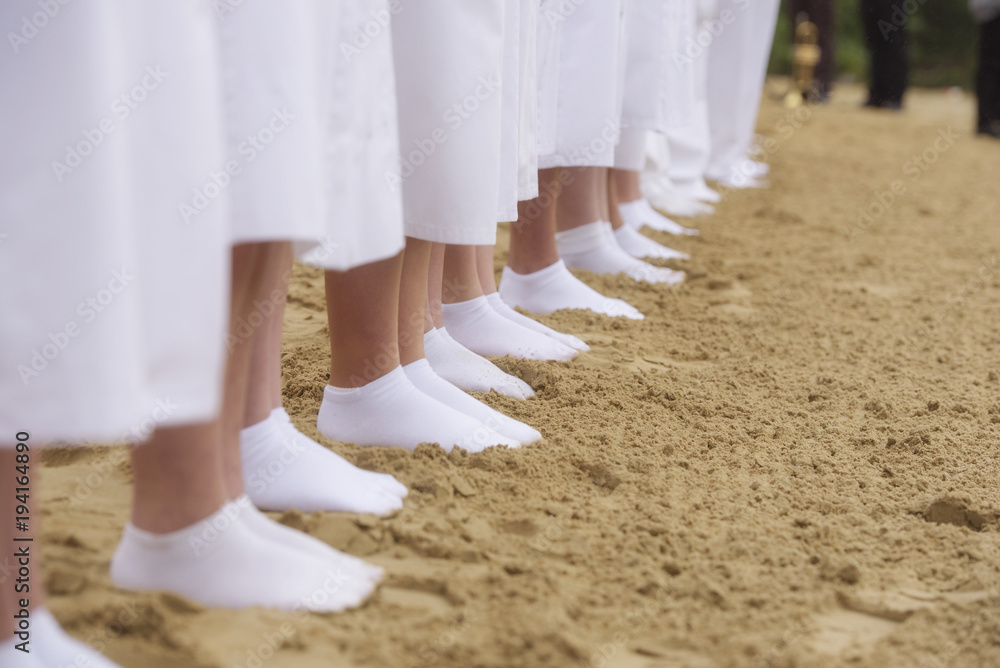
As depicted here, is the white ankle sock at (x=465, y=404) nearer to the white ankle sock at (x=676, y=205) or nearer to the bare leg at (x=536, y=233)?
the bare leg at (x=536, y=233)

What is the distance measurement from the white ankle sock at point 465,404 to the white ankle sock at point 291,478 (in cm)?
35

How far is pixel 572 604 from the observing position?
3.84 feet

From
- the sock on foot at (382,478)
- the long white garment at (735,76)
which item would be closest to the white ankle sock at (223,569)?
the sock on foot at (382,478)

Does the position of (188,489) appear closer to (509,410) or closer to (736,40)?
(509,410)

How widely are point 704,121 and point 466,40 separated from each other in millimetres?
3812

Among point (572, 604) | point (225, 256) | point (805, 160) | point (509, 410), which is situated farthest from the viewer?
point (805, 160)

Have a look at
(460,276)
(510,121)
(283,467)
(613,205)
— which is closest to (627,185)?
(613,205)

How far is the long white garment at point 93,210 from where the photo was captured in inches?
31.7

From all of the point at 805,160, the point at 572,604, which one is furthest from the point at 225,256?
the point at 805,160

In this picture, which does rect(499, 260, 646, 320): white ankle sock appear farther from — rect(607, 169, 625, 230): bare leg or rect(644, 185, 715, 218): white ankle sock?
rect(644, 185, 715, 218): white ankle sock

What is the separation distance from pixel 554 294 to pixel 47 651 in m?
1.82

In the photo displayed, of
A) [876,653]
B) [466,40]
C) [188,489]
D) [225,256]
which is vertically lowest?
[876,653]

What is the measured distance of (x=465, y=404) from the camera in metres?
1.72

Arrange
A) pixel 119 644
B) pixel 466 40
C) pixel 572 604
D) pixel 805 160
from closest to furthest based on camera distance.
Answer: pixel 119 644, pixel 572 604, pixel 466 40, pixel 805 160
